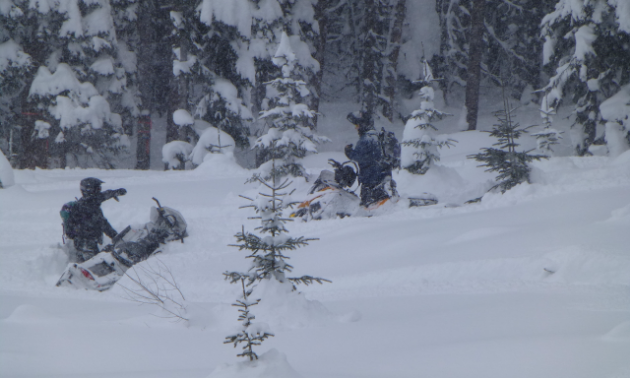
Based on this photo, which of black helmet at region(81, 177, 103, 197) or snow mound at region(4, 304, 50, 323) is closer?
snow mound at region(4, 304, 50, 323)

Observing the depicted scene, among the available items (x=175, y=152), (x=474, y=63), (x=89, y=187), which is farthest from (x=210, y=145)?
(x=474, y=63)

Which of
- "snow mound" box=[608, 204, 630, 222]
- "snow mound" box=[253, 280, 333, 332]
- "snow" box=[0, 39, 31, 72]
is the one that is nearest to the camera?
"snow mound" box=[253, 280, 333, 332]

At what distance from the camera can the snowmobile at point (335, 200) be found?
29.6 ft

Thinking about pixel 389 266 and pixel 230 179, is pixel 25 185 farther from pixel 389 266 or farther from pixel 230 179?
pixel 389 266

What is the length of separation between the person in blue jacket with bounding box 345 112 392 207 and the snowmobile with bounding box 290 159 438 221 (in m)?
0.14

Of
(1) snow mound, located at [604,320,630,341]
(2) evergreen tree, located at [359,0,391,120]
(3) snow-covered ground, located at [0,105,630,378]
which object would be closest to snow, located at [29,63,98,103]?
(3) snow-covered ground, located at [0,105,630,378]

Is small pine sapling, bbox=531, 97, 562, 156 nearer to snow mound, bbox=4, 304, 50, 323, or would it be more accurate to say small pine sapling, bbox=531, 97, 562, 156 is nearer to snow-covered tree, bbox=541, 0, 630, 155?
snow-covered tree, bbox=541, 0, 630, 155

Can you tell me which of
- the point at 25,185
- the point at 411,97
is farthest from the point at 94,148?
the point at 411,97

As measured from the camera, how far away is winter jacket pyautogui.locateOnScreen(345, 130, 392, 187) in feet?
31.4

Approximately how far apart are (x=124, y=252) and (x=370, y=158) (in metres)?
4.33

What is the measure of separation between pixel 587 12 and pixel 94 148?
17.2 m

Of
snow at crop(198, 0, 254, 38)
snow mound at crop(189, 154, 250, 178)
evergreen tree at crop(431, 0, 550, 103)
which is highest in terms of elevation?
evergreen tree at crop(431, 0, 550, 103)

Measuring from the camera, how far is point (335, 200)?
9.05m

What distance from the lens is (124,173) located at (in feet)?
51.0
